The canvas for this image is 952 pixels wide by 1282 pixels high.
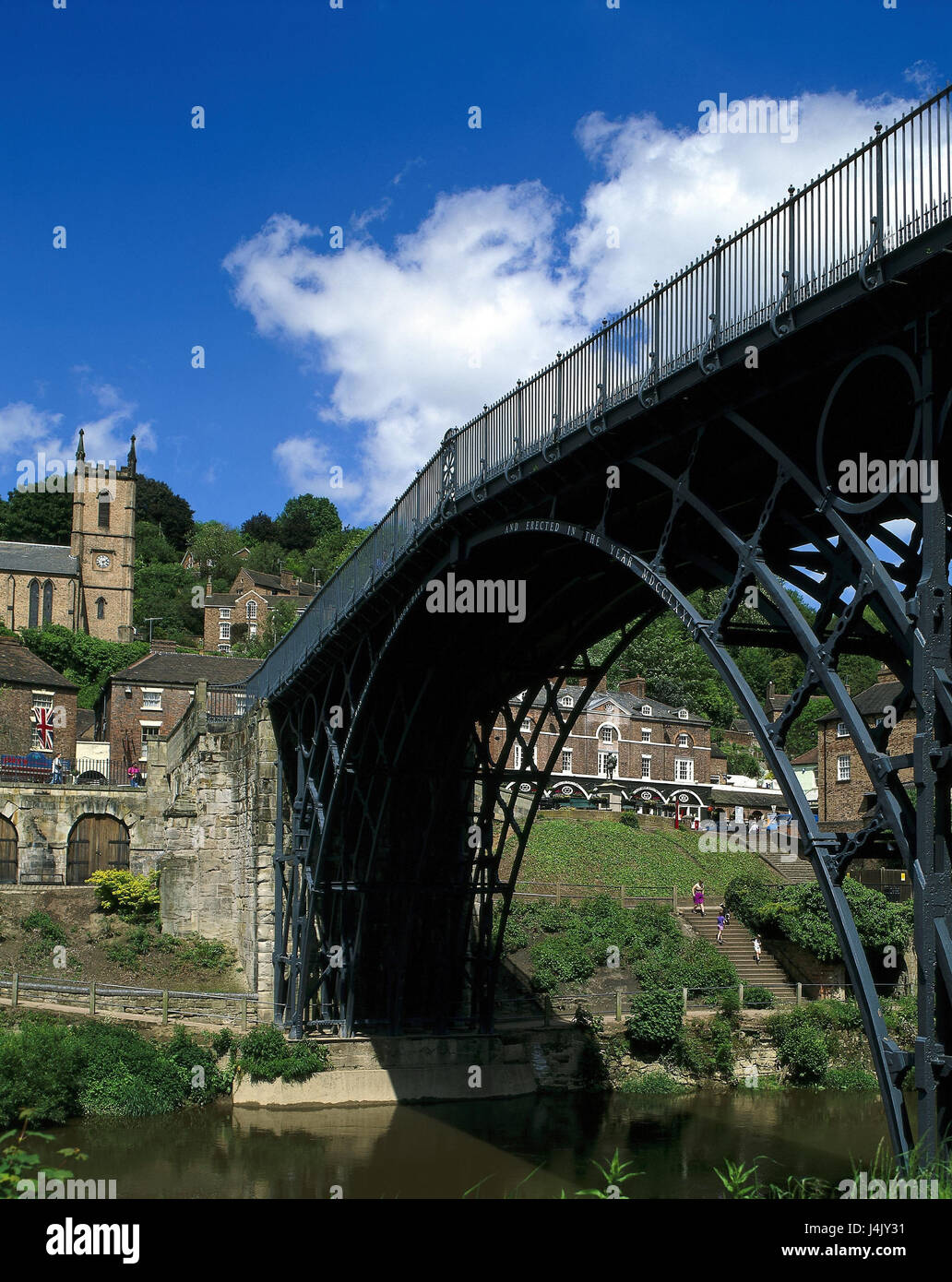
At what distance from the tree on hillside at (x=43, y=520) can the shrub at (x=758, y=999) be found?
89176 mm

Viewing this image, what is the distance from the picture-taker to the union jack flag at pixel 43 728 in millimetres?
59219

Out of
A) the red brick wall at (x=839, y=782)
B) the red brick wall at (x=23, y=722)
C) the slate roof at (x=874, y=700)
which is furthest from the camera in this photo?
the red brick wall at (x=23, y=722)

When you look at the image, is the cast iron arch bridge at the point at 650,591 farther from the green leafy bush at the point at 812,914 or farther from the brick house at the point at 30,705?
the brick house at the point at 30,705

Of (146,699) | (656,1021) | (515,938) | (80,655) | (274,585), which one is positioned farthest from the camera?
(274,585)

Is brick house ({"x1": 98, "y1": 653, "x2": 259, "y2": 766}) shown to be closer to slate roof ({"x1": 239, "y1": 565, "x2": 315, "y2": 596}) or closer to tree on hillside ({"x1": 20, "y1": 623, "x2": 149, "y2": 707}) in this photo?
tree on hillside ({"x1": 20, "y1": 623, "x2": 149, "y2": 707})

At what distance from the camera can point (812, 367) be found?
1191 centimetres

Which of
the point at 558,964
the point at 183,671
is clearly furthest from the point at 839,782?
the point at 183,671

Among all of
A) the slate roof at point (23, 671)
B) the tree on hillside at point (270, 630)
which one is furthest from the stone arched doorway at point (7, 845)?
the tree on hillside at point (270, 630)

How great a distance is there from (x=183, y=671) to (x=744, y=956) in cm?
3475

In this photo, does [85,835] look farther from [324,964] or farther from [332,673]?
[332,673]

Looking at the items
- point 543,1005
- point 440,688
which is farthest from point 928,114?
point 543,1005

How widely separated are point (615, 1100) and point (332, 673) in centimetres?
1219

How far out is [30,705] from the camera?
195 ft

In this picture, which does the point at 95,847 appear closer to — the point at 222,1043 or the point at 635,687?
the point at 222,1043
